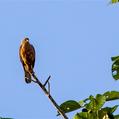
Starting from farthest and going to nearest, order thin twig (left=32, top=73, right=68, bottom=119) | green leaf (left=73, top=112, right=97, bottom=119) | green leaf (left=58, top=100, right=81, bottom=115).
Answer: green leaf (left=58, top=100, right=81, bottom=115), green leaf (left=73, top=112, right=97, bottom=119), thin twig (left=32, top=73, right=68, bottom=119)

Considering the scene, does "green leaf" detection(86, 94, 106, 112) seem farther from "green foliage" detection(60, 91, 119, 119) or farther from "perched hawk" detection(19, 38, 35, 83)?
"perched hawk" detection(19, 38, 35, 83)

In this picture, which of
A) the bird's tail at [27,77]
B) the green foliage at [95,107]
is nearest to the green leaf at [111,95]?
the green foliage at [95,107]

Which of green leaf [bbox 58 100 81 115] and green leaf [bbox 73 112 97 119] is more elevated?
green leaf [bbox 58 100 81 115]

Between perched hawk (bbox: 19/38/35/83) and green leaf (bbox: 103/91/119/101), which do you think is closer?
perched hawk (bbox: 19/38/35/83)

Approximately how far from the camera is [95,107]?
12.1ft

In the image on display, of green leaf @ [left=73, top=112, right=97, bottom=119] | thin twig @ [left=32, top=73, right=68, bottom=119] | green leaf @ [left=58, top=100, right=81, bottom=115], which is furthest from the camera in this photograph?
green leaf @ [left=58, top=100, right=81, bottom=115]

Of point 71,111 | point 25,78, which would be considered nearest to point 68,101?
point 71,111

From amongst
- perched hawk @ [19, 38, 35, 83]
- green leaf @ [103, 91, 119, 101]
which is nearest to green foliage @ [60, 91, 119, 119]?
green leaf @ [103, 91, 119, 101]

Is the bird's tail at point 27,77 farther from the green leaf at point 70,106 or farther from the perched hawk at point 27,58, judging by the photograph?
the green leaf at point 70,106

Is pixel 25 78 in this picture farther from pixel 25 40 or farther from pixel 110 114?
pixel 110 114

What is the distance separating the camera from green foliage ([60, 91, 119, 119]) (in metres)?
3.63

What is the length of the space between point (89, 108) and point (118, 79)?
43 cm

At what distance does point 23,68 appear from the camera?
3711 mm

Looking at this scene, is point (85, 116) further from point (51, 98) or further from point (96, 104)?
point (51, 98)
